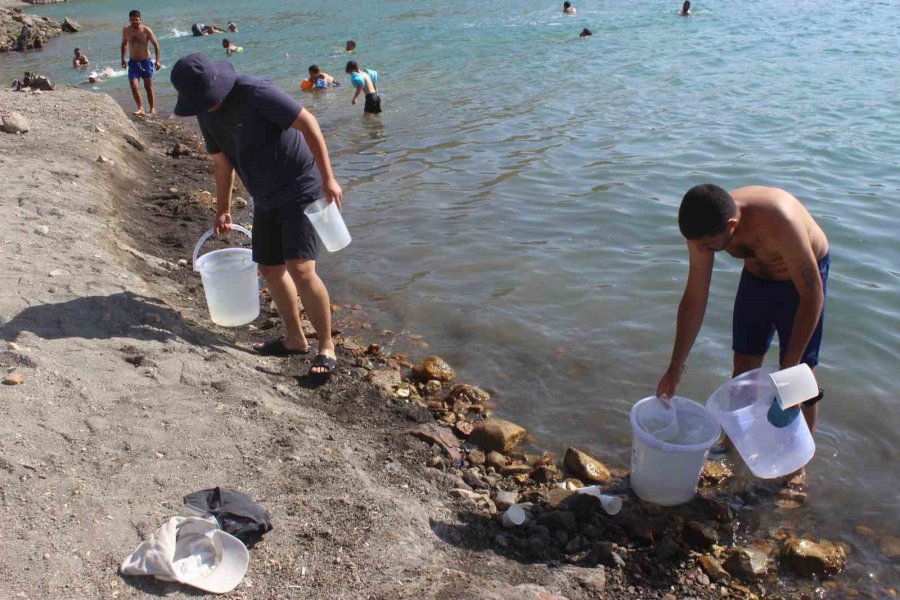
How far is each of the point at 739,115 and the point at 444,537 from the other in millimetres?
9747

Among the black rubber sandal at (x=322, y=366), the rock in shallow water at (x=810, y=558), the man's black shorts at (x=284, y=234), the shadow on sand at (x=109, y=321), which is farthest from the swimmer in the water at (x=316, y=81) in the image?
the rock in shallow water at (x=810, y=558)

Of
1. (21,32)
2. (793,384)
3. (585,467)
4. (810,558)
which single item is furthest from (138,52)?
(21,32)

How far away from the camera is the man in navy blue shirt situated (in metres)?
3.99

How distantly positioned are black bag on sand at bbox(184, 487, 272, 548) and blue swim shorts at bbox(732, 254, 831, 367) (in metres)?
2.58

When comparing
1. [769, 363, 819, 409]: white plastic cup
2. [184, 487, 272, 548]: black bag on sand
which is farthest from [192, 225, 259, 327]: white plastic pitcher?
[769, 363, 819, 409]: white plastic cup

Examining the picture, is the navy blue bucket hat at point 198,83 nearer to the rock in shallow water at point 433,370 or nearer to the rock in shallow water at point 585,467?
the rock in shallow water at point 433,370

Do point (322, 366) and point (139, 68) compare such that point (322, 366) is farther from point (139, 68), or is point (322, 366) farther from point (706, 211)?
point (139, 68)

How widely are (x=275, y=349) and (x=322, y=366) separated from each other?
59 cm

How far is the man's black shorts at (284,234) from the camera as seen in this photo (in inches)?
172

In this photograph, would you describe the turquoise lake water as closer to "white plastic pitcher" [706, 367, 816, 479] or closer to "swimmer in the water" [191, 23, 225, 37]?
"white plastic pitcher" [706, 367, 816, 479]

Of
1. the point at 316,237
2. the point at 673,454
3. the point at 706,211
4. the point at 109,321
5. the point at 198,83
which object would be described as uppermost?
the point at 198,83

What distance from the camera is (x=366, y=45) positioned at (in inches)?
890

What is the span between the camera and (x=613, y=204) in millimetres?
8086

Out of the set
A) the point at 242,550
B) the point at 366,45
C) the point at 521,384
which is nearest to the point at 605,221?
the point at 521,384
